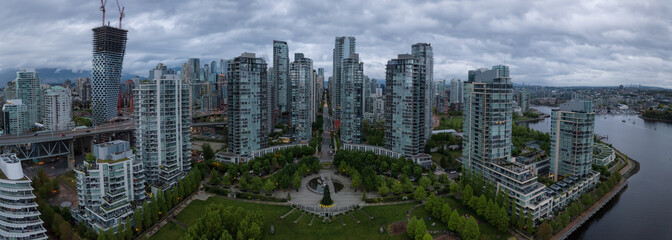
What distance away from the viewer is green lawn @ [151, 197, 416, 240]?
2731 centimetres

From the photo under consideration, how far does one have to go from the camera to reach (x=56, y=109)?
211 feet

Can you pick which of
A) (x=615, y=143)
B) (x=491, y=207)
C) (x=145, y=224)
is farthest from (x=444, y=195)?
(x=615, y=143)

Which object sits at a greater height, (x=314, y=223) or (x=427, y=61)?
(x=427, y=61)

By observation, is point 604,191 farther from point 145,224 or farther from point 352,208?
point 145,224

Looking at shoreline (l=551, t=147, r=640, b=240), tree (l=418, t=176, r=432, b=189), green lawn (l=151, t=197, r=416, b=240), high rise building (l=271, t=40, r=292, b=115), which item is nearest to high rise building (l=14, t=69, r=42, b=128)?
high rise building (l=271, t=40, r=292, b=115)

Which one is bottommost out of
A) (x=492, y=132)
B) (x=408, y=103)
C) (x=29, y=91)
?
(x=492, y=132)

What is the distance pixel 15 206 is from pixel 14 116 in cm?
5097

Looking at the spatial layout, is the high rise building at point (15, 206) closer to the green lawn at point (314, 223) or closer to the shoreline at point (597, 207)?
the green lawn at point (314, 223)

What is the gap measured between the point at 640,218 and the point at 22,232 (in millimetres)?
50117

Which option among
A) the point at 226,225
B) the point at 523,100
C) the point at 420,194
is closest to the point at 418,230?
the point at 420,194

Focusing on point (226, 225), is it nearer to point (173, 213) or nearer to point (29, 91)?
point (173, 213)

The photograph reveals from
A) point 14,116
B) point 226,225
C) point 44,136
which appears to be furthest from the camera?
point 14,116

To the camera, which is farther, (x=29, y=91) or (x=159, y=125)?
(x=29, y=91)

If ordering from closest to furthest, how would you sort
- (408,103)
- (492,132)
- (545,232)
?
(545,232)
(492,132)
(408,103)
